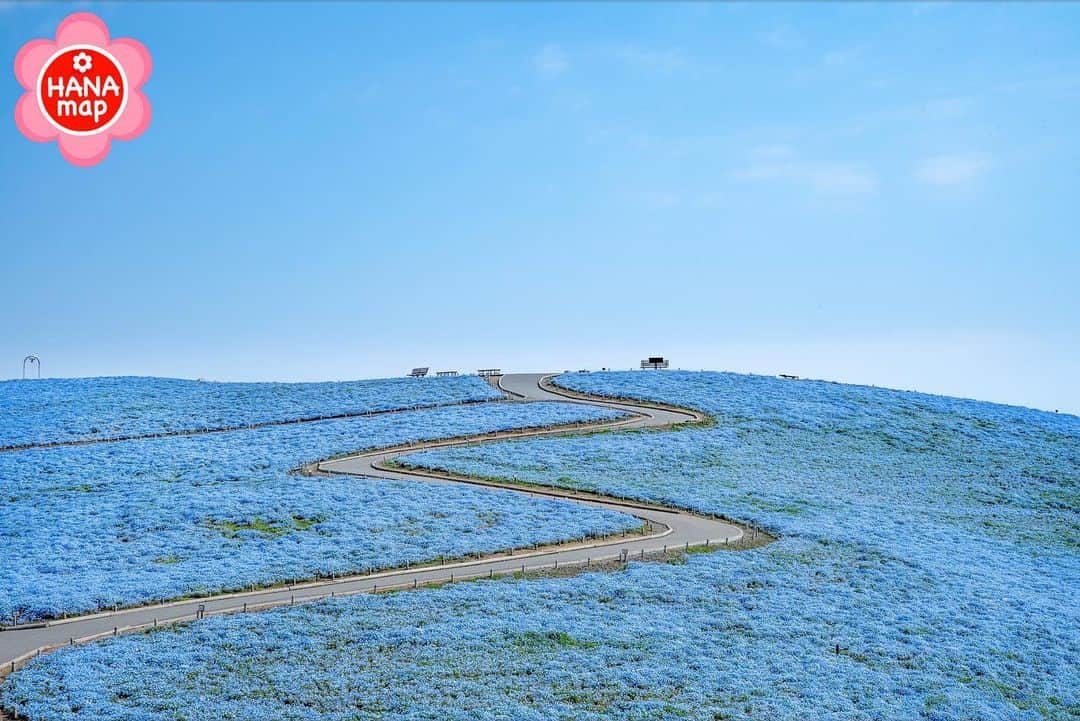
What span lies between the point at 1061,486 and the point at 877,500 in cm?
1494

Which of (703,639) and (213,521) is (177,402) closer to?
(213,521)

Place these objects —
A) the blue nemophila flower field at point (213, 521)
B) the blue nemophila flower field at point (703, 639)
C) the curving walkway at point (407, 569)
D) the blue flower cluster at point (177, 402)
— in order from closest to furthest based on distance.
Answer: the blue nemophila flower field at point (703, 639) → the curving walkway at point (407, 569) → the blue nemophila flower field at point (213, 521) → the blue flower cluster at point (177, 402)

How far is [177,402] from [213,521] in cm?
3409

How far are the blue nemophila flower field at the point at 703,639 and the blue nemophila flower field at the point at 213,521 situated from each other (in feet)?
16.9

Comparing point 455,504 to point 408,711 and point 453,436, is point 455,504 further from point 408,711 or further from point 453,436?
point 408,711

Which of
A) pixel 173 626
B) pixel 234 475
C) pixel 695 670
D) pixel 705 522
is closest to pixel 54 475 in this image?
pixel 234 475

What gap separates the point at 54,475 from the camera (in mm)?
57406

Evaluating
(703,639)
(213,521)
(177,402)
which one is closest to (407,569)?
(213,521)

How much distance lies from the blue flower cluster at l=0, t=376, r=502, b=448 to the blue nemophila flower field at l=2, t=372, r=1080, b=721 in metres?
24.7

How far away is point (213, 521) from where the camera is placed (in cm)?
4766

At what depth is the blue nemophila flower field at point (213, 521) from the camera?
39.4 metres

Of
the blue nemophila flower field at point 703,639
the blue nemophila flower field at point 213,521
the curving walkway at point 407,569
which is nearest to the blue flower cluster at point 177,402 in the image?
the blue nemophila flower field at point 213,521

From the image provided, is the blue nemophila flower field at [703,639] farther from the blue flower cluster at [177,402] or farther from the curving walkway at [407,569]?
the blue flower cluster at [177,402]

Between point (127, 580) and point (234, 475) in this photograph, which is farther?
point (234, 475)
